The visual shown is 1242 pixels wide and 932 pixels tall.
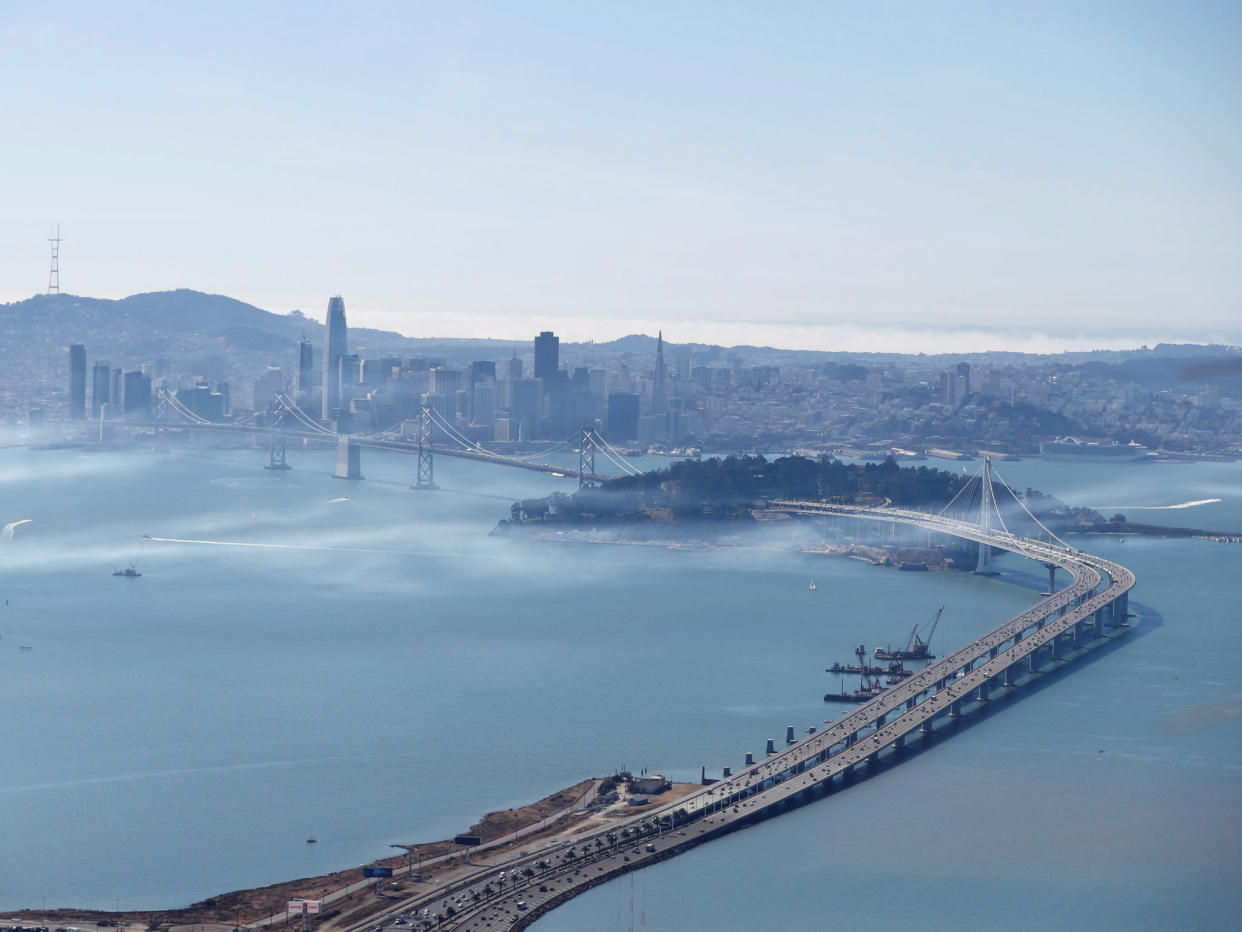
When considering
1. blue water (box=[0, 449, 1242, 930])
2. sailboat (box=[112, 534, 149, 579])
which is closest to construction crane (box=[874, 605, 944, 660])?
blue water (box=[0, 449, 1242, 930])

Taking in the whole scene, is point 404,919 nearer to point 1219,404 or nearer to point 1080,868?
point 1080,868

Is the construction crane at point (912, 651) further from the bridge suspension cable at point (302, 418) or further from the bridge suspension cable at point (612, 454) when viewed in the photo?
the bridge suspension cable at point (302, 418)

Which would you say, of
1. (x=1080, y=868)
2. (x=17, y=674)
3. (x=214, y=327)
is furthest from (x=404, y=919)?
(x=214, y=327)

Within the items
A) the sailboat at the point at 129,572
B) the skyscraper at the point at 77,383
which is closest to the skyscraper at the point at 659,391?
the skyscraper at the point at 77,383

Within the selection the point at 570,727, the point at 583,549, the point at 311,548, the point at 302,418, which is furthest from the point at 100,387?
the point at 570,727

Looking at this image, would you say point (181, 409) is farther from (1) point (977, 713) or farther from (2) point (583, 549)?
(1) point (977, 713)

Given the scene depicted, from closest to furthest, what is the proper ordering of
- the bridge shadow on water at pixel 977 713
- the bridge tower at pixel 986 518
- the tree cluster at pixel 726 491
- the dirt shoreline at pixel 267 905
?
the dirt shoreline at pixel 267 905, the bridge shadow on water at pixel 977 713, the bridge tower at pixel 986 518, the tree cluster at pixel 726 491
